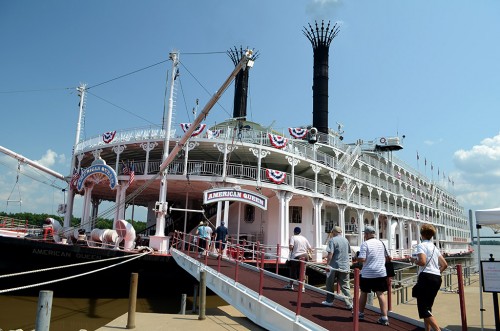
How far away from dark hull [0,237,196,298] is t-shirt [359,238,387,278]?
30.6 feet

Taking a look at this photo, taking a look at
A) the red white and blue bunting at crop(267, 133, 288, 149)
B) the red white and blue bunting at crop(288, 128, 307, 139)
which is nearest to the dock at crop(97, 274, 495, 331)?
the red white and blue bunting at crop(267, 133, 288, 149)

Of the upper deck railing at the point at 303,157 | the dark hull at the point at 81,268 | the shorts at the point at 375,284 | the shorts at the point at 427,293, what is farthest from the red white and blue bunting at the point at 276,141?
the shorts at the point at 427,293

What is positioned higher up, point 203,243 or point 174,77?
point 174,77

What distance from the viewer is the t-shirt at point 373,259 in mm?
5383

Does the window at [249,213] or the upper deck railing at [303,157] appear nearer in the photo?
the upper deck railing at [303,157]

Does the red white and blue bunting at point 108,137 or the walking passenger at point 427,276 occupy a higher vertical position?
the red white and blue bunting at point 108,137

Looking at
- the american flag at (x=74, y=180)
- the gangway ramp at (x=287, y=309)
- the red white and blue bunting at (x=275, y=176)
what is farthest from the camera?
the american flag at (x=74, y=180)

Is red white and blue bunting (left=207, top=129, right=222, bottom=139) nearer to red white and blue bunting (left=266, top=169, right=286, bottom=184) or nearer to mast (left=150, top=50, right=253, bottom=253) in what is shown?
mast (left=150, top=50, right=253, bottom=253)

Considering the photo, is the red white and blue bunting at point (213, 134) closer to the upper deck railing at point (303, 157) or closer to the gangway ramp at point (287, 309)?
the upper deck railing at point (303, 157)

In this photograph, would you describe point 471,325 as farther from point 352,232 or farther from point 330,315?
point 352,232

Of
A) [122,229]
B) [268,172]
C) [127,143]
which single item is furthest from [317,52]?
[122,229]

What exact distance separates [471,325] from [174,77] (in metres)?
14.7

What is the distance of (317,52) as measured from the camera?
3419cm

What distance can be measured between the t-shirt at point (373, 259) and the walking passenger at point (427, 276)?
0.56 metres
